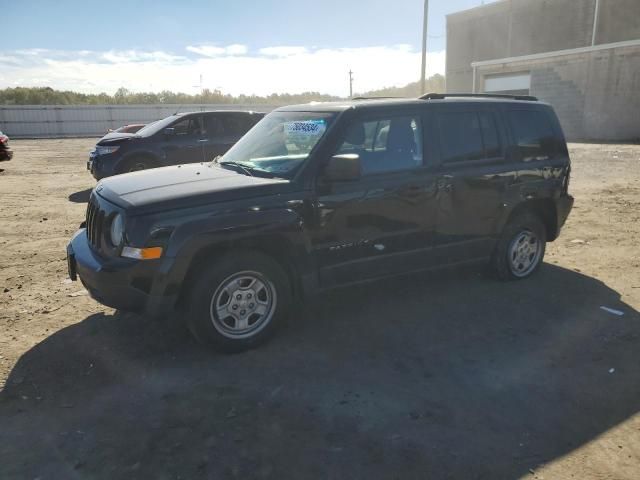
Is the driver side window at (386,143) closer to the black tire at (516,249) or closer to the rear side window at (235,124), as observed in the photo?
the black tire at (516,249)

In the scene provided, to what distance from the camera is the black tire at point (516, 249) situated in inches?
210

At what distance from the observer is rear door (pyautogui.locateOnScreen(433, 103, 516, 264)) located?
468cm

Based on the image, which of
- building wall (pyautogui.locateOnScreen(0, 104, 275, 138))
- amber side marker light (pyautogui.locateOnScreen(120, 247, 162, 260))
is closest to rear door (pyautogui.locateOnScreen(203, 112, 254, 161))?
amber side marker light (pyautogui.locateOnScreen(120, 247, 162, 260))

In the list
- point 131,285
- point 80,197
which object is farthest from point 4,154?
point 131,285

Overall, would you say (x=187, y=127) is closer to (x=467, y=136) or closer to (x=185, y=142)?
(x=185, y=142)

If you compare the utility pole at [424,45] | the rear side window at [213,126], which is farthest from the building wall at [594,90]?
the rear side window at [213,126]

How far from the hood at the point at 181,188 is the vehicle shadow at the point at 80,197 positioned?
20.8 feet

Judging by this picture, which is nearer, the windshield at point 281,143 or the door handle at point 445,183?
the windshield at point 281,143

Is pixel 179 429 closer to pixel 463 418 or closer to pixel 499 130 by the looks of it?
pixel 463 418

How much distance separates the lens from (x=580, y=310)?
4.79 meters

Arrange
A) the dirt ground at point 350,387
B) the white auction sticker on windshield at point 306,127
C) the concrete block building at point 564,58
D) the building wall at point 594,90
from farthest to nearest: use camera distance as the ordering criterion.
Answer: the concrete block building at point 564,58, the building wall at point 594,90, the white auction sticker on windshield at point 306,127, the dirt ground at point 350,387

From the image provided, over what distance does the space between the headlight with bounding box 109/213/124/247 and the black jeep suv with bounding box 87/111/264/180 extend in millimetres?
7184

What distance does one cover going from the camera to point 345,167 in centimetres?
388

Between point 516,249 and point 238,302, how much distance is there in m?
3.15
